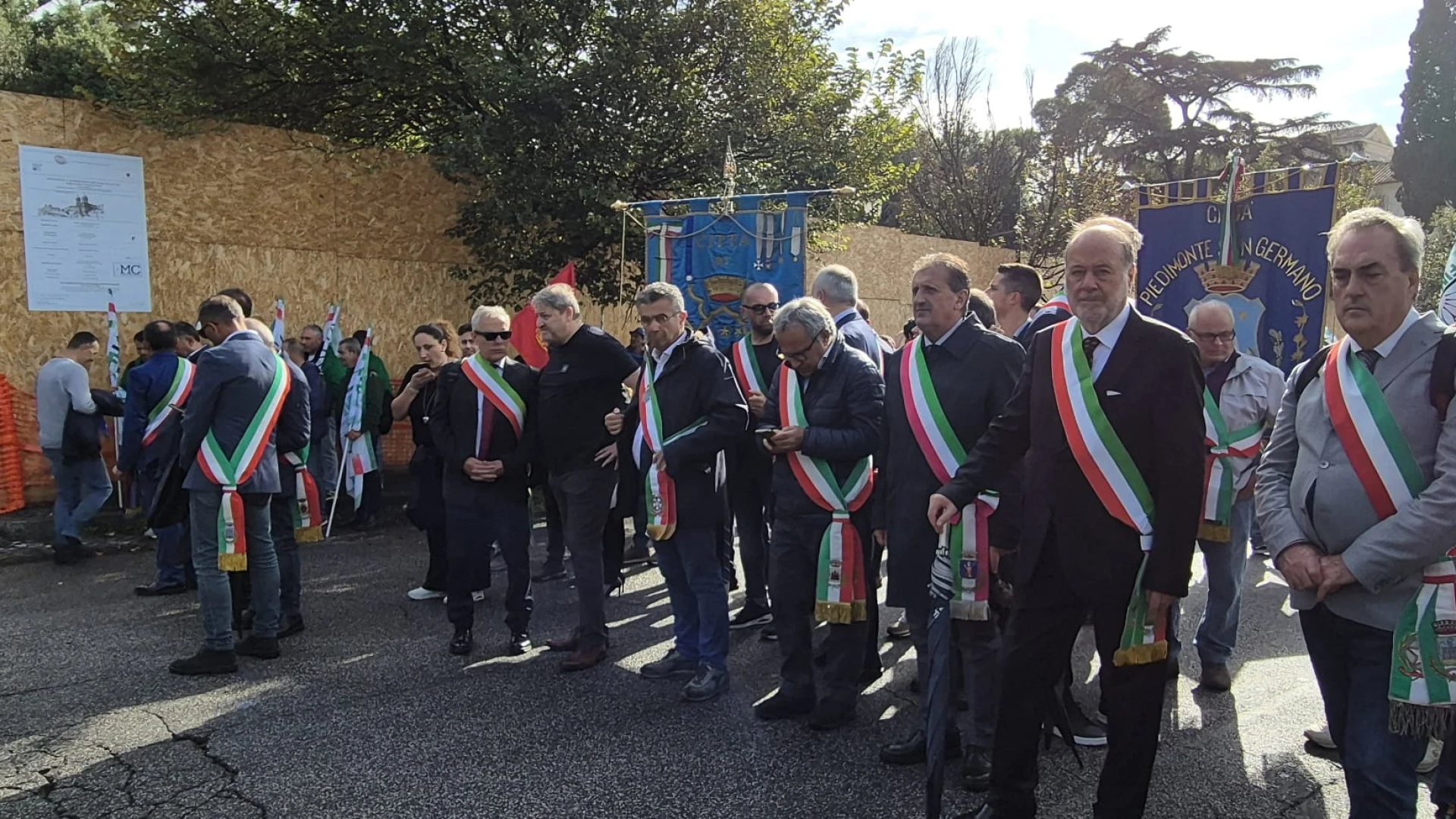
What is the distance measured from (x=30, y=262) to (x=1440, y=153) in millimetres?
41287

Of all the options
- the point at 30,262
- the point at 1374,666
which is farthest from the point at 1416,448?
the point at 30,262

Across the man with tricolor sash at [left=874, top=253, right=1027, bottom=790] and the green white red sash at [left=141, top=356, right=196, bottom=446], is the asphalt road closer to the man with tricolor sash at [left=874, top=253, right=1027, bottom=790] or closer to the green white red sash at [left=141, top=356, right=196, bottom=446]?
the man with tricolor sash at [left=874, top=253, right=1027, bottom=790]

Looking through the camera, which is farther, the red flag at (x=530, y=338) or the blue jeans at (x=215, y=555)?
the red flag at (x=530, y=338)

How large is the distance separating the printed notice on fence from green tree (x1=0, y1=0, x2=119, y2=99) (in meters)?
4.45

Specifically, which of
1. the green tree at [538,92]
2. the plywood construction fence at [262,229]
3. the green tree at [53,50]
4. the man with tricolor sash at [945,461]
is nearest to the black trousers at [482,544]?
the man with tricolor sash at [945,461]

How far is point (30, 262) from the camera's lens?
862cm

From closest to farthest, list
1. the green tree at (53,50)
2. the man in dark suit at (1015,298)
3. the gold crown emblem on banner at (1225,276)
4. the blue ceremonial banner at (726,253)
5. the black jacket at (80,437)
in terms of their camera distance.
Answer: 1. the man in dark suit at (1015,298)
2. the gold crown emblem on banner at (1225,276)
3. the blue ceremonial banner at (726,253)
4. the black jacket at (80,437)
5. the green tree at (53,50)

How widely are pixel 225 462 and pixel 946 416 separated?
363 centimetres

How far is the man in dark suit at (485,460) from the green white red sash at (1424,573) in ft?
12.8

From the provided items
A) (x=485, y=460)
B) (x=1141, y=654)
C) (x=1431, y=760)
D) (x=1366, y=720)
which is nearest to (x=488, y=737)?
(x=485, y=460)

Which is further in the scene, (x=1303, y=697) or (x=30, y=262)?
(x=30, y=262)

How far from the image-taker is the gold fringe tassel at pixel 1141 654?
2.78 meters

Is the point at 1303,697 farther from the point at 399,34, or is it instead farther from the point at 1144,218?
the point at 399,34

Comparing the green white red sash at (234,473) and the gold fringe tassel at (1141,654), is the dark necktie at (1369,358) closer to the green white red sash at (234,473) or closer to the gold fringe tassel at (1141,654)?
the gold fringe tassel at (1141,654)
